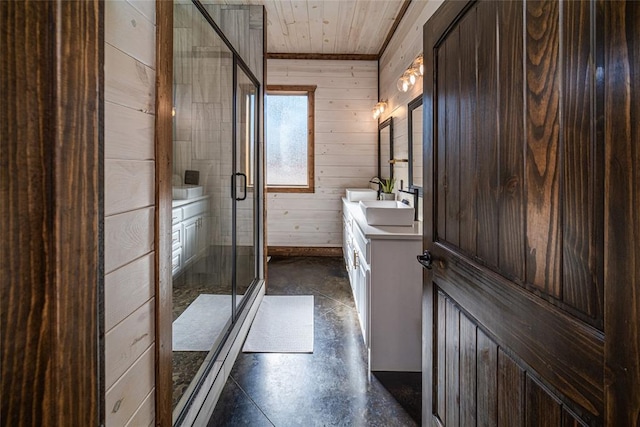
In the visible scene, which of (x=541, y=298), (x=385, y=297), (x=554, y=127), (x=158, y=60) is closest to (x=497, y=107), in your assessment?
(x=554, y=127)

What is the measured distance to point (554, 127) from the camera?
0.70 m

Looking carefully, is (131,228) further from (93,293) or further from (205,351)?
(205,351)

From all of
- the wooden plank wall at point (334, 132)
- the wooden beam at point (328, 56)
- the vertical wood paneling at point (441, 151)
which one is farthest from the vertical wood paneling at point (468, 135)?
the wooden beam at point (328, 56)

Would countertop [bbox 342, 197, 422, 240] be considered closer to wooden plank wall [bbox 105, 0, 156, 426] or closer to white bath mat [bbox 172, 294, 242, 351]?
white bath mat [bbox 172, 294, 242, 351]

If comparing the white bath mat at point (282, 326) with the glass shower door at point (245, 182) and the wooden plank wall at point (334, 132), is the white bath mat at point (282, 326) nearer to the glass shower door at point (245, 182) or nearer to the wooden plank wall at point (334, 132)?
the glass shower door at point (245, 182)

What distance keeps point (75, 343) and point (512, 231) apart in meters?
0.95

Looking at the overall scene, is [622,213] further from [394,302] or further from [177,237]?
[394,302]

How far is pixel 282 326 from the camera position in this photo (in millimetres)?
2766

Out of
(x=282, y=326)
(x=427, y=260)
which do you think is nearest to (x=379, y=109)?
(x=282, y=326)

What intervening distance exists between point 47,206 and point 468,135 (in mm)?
1060

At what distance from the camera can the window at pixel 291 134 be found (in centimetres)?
500

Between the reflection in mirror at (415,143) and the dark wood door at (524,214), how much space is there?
164 cm

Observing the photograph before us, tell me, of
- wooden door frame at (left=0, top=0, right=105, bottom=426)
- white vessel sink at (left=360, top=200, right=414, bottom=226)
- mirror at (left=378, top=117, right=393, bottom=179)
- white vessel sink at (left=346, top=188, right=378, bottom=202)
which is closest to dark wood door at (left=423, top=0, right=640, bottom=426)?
wooden door frame at (left=0, top=0, right=105, bottom=426)

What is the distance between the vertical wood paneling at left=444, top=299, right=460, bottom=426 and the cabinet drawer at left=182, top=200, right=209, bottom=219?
4.02 feet
